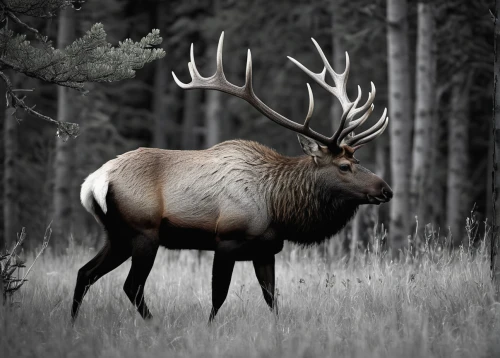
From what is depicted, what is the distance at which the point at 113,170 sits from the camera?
594 centimetres

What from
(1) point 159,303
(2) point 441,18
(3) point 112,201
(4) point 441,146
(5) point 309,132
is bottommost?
(1) point 159,303

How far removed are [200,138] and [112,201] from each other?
2486cm

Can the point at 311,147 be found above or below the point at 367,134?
below

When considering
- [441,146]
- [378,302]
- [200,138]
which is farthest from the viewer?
[200,138]

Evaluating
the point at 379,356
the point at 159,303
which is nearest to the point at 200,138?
the point at 159,303

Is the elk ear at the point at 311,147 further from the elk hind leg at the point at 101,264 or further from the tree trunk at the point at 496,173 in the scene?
the elk hind leg at the point at 101,264

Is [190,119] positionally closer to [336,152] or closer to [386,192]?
[336,152]

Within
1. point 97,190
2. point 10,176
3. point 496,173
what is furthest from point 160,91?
point 496,173

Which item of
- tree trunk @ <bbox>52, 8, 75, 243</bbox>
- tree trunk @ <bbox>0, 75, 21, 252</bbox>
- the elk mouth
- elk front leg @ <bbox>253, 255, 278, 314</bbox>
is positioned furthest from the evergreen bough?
tree trunk @ <bbox>0, 75, 21, 252</bbox>

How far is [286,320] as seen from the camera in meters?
5.38

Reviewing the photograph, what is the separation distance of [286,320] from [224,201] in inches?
46.6

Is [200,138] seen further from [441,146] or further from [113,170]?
[113,170]

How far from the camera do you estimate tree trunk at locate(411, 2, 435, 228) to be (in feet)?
38.4

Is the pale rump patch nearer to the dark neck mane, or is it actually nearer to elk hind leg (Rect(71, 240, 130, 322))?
elk hind leg (Rect(71, 240, 130, 322))
